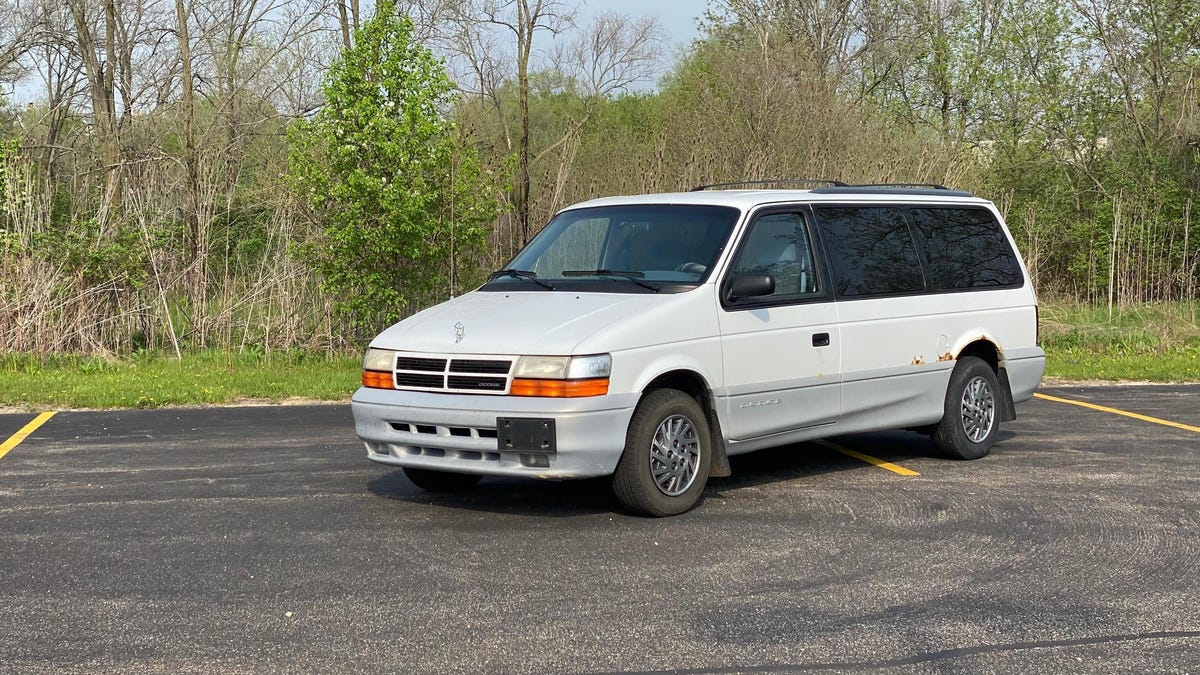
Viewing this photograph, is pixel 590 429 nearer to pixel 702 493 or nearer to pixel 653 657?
pixel 702 493

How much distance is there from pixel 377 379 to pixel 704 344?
190 cm


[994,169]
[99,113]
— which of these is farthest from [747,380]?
[99,113]

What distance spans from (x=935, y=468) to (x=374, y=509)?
155 inches

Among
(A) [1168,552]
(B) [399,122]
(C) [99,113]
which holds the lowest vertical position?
(A) [1168,552]

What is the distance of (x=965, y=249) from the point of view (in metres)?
9.81

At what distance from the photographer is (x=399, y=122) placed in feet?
53.8

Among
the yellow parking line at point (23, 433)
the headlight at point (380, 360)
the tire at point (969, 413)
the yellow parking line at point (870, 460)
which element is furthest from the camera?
the yellow parking line at point (23, 433)

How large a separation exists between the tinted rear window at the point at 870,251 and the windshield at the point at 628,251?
2.93 ft

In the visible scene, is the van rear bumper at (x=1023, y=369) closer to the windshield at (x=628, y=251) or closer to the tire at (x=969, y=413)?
the tire at (x=969, y=413)

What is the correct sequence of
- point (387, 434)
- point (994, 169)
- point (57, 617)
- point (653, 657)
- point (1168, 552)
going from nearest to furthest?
1. point (653, 657)
2. point (57, 617)
3. point (1168, 552)
4. point (387, 434)
5. point (994, 169)

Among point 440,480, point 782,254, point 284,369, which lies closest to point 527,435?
point 440,480

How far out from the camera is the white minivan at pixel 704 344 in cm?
718

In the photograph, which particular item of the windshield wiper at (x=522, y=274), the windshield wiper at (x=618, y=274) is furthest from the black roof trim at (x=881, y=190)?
the windshield wiper at (x=522, y=274)

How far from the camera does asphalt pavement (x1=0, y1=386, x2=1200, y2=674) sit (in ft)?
16.7
